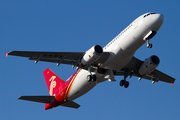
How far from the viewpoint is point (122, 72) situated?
39.9 metres

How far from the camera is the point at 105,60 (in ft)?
109

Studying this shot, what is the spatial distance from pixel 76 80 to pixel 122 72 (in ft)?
21.7

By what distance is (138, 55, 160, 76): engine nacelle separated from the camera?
118 feet

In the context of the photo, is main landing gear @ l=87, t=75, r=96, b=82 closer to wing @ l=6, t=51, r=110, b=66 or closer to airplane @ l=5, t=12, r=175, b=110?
airplane @ l=5, t=12, r=175, b=110

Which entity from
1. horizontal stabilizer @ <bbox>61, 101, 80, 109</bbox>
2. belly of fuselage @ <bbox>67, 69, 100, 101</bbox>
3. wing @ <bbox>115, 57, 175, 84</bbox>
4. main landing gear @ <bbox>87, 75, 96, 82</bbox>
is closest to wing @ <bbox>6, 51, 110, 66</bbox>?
main landing gear @ <bbox>87, 75, 96, 82</bbox>

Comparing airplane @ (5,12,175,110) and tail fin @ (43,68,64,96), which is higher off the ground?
tail fin @ (43,68,64,96)

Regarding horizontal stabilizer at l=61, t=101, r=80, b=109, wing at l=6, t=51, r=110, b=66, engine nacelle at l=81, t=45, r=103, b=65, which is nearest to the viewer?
engine nacelle at l=81, t=45, r=103, b=65

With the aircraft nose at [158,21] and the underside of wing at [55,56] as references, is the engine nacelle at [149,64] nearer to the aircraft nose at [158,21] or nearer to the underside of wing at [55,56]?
the aircraft nose at [158,21]

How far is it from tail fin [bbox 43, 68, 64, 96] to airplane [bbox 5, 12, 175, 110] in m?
1.08

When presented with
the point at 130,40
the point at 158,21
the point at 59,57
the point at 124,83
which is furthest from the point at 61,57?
the point at 158,21

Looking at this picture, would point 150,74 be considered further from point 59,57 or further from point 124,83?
point 59,57

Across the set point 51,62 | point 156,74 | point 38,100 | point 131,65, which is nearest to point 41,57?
point 51,62

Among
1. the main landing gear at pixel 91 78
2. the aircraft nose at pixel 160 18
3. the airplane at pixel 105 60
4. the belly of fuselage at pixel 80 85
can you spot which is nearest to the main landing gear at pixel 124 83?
the airplane at pixel 105 60

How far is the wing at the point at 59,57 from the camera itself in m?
32.5
